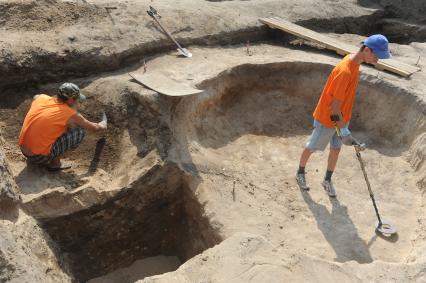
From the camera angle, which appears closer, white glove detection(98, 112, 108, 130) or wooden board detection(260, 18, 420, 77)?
white glove detection(98, 112, 108, 130)

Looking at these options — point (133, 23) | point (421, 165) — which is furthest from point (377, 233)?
point (133, 23)

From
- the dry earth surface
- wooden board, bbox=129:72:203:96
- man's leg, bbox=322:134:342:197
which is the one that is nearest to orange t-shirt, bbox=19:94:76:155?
the dry earth surface

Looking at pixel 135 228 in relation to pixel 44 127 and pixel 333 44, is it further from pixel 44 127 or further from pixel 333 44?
pixel 333 44

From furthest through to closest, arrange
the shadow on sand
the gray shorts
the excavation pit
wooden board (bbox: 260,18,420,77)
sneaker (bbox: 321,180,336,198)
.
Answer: wooden board (bbox: 260,18,420,77) < sneaker (bbox: 321,180,336,198) < the gray shorts < the excavation pit < the shadow on sand

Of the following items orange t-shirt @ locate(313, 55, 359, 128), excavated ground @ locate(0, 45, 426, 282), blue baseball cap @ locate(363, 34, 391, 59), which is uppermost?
blue baseball cap @ locate(363, 34, 391, 59)

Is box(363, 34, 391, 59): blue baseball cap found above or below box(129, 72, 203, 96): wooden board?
above

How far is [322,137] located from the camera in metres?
5.74

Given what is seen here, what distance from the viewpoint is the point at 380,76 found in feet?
24.5

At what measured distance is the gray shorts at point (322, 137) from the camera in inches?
224

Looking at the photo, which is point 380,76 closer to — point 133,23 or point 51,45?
point 133,23

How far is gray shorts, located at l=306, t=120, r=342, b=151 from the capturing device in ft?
18.6

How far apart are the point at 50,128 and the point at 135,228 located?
5.70 ft

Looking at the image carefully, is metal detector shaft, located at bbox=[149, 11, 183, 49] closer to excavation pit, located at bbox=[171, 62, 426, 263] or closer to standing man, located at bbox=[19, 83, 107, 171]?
excavation pit, located at bbox=[171, 62, 426, 263]

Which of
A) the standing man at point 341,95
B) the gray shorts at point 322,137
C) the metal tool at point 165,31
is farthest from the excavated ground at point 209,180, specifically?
the standing man at point 341,95
